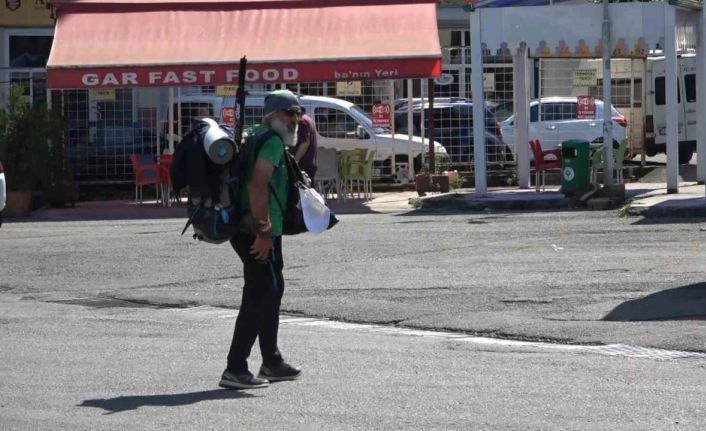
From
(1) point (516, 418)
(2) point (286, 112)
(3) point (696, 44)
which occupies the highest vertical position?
(3) point (696, 44)

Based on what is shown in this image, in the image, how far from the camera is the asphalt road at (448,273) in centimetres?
1112

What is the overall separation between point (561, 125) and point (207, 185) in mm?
21349

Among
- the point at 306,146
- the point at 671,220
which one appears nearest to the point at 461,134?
the point at 671,220

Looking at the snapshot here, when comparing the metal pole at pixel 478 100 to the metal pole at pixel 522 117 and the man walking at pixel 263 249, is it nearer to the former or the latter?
the metal pole at pixel 522 117

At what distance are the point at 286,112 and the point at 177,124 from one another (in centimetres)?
1952

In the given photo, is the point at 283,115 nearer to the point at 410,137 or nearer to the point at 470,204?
the point at 470,204

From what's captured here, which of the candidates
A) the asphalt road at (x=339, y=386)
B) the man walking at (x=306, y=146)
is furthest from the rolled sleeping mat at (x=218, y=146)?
the man walking at (x=306, y=146)

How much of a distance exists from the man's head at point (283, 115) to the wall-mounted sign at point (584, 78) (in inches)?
746

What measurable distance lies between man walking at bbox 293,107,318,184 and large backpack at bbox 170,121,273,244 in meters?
7.56

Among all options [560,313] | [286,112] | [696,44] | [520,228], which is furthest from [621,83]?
[286,112]

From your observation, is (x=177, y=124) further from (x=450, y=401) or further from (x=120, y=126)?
(x=450, y=401)

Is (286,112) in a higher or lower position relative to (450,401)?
higher

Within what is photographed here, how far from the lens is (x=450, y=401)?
782cm

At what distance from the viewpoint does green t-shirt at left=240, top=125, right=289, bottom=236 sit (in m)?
8.24
